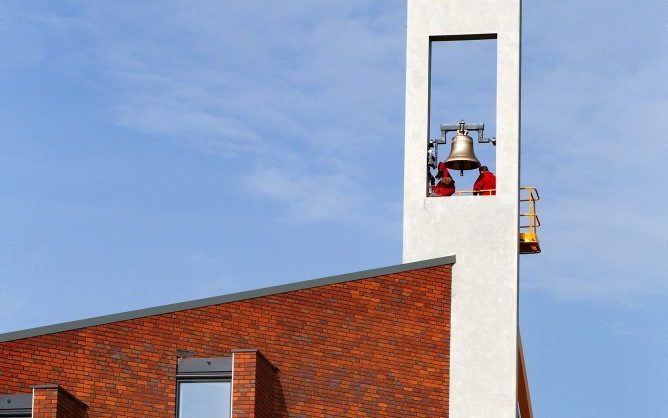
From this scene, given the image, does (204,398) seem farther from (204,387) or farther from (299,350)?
(299,350)

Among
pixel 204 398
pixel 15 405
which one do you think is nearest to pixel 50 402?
pixel 15 405

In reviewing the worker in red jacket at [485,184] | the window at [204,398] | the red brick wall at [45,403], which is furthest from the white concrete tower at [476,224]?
the red brick wall at [45,403]

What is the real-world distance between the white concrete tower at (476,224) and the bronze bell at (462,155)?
600 mm

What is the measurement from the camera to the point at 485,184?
29906 millimetres

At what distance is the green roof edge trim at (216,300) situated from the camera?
26.2 m

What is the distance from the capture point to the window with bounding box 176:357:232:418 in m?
26.3

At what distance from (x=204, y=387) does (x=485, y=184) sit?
→ 21.5 feet

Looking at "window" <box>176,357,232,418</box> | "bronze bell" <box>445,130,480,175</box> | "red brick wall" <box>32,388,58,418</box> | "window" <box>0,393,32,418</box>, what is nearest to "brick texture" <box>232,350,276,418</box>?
"window" <box>176,357,232,418</box>

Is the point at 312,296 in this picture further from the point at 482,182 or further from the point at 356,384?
the point at 482,182

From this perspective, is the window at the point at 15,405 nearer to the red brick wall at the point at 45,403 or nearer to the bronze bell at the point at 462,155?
the red brick wall at the point at 45,403

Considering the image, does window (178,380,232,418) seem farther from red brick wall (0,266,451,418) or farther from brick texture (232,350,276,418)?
brick texture (232,350,276,418)

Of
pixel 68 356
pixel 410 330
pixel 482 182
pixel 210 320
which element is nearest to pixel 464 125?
pixel 482 182

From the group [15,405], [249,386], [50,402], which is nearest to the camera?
[50,402]

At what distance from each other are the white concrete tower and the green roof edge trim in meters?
0.70
